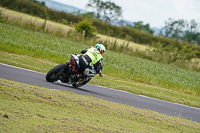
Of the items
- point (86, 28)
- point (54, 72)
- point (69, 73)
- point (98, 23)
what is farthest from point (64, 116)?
point (98, 23)

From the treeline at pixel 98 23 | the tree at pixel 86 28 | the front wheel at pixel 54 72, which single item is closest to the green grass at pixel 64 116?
the front wheel at pixel 54 72

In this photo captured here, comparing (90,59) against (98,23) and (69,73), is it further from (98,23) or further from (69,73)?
(98,23)

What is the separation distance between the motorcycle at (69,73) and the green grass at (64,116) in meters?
2.82

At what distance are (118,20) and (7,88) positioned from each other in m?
115

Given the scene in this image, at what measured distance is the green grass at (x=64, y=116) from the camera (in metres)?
5.41

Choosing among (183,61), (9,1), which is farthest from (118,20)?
(183,61)

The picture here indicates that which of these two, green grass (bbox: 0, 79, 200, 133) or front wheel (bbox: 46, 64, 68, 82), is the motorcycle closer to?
front wheel (bbox: 46, 64, 68, 82)

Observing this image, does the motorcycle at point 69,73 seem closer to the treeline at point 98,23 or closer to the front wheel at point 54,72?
the front wheel at point 54,72

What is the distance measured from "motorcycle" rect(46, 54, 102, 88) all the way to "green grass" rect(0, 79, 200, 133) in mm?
2815

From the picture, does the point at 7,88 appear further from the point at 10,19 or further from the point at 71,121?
the point at 10,19

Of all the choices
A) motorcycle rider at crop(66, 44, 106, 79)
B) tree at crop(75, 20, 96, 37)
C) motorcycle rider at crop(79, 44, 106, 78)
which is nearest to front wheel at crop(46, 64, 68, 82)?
motorcycle rider at crop(66, 44, 106, 79)

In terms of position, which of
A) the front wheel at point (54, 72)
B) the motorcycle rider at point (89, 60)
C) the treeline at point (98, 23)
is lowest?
the front wheel at point (54, 72)

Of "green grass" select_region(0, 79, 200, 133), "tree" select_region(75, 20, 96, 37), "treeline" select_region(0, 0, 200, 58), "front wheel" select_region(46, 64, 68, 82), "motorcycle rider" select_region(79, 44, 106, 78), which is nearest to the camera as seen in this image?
"green grass" select_region(0, 79, 200, 133)

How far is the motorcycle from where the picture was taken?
11.1m
